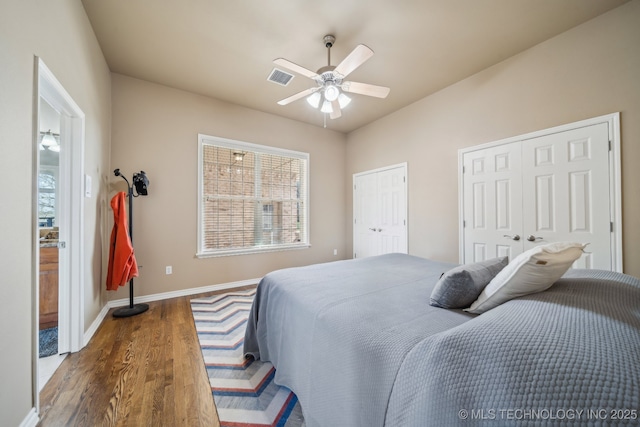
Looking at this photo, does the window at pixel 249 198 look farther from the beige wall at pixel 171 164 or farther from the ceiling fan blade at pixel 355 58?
Result: the ceiling fan blade at pixel 355 58

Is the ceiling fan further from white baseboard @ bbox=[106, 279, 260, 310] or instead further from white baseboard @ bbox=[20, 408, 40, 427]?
white baseboard @ bbox=[106, 279, 260, 310]

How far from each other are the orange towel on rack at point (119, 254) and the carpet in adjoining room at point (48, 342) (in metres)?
0.54

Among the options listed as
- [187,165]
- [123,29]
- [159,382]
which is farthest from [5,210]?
[187,165]

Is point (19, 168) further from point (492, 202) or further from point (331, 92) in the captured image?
point (492, 202)

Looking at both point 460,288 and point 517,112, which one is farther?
point 517,112

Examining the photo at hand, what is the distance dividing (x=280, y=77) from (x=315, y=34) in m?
0.80

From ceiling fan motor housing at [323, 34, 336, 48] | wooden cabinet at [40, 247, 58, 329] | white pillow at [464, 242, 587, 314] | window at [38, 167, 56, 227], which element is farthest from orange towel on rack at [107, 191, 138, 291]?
white pillow at [464, 242, 587, 314]

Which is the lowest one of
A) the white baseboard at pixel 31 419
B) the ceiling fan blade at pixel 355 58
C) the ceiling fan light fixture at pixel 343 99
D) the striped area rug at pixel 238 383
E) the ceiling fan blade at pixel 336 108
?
the striped area rug at pixel 238 383

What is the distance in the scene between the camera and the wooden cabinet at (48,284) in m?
2.35

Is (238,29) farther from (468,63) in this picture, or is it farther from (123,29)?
(468,63)

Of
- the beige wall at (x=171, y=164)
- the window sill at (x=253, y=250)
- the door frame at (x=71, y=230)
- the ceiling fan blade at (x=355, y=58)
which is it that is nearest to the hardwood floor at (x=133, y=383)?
the door frame at (x=71, y=230)

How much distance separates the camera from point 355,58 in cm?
195

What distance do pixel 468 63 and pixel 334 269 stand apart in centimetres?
294

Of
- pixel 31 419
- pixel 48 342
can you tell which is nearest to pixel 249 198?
pixel 48 342
